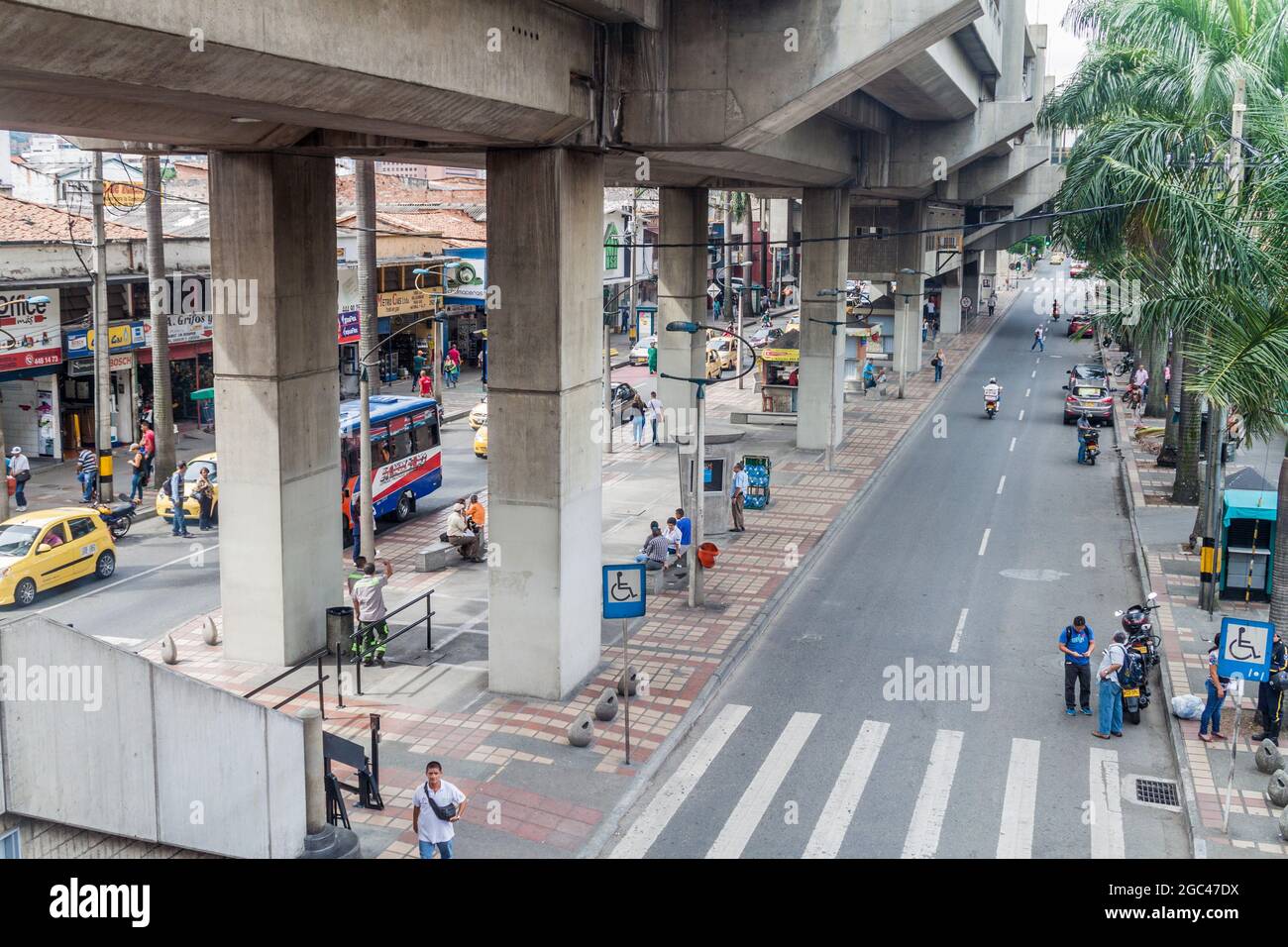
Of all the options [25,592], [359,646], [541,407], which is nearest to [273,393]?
[359,646]

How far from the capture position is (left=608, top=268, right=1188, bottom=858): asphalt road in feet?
50.3

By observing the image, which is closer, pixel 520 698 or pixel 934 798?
pixel 934 798

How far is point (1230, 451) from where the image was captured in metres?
28.4

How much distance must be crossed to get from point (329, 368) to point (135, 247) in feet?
67.9

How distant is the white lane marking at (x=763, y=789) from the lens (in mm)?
15016

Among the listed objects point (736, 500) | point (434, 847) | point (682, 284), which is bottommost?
point (434, 847)

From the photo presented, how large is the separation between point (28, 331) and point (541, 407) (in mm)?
21840

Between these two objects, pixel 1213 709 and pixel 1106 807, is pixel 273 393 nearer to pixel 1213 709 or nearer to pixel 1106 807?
pixel 1106 807

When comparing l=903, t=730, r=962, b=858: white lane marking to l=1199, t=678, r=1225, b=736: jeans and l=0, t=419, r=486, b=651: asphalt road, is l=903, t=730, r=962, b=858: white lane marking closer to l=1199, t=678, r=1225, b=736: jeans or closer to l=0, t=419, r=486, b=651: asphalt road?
l=1199, t=678, r=1225, b=736: jeans

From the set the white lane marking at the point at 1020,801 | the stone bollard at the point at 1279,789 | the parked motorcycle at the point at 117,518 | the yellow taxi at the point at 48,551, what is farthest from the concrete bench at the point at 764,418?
the stone bollard at the point at 1279,789

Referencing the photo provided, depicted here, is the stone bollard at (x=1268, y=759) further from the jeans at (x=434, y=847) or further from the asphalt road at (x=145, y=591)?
the asphalt road at (x=145, y=591)

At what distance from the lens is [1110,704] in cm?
1827

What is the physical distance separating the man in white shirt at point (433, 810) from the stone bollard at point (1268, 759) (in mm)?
10375

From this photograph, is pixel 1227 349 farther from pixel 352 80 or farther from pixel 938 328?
pixel 938 328
